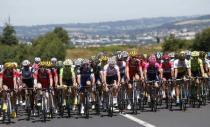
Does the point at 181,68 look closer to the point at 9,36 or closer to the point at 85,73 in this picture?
the point at 85,73

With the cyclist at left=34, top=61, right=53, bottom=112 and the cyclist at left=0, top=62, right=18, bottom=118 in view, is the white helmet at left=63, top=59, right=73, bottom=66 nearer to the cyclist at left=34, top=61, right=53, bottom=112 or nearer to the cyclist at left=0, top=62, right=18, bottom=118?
the cyclist at left=34, top=61, right=53, bottom=112

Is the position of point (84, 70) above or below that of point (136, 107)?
above

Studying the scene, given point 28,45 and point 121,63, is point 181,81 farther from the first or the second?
point 28,45

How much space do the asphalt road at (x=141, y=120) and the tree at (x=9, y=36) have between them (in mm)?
115902

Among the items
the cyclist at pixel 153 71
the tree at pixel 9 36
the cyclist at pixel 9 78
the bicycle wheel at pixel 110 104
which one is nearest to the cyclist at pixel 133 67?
the cyclist at pixel 153 71

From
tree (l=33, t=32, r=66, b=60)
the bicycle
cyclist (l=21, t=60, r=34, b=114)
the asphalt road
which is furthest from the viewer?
tree (l=33, t=32, r=66, b=60)

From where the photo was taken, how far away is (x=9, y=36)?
134125 millimetres

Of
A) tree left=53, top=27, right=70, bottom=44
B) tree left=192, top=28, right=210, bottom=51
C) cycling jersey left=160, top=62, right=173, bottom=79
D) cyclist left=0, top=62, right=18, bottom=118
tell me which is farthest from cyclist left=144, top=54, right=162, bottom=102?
tree left=53, top=27, right=70, bottom=44

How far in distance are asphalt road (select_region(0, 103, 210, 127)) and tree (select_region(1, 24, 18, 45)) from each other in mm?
115902

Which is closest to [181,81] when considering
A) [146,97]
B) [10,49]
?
[146,97]

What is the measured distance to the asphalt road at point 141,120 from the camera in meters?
15.3

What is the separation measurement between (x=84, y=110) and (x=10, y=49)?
97148 mm

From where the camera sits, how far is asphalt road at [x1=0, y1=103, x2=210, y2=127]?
603 inches

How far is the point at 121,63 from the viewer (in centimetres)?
1953
